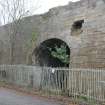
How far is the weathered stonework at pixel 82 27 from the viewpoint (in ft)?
57.5

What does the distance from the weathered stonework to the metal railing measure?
72.5 inches

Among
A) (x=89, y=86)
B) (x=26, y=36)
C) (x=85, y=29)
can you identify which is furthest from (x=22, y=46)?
(x=89, y=86)

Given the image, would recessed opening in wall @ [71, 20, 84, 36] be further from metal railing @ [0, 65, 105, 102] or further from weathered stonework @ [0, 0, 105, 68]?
metal railing @ [0, 65, 105, 102]

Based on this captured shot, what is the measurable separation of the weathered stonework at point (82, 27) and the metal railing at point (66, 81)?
6.05 feet

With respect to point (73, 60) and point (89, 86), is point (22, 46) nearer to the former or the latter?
point (73, 60)

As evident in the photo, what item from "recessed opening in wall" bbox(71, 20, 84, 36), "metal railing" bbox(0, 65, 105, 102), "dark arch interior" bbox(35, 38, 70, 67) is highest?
"recessed opening in wall" bbox(71, 20, 84, 36)

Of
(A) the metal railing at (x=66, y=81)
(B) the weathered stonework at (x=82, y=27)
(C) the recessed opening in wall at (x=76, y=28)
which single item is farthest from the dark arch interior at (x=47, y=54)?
(A) the metal railing at (x=66, y=81)

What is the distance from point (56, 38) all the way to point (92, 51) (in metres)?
4.04

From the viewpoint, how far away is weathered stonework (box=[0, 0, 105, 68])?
1753cm

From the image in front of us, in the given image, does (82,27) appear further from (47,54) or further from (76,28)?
(47,54)

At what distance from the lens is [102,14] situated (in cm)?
1748

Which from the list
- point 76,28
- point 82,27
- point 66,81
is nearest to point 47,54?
point 76,28

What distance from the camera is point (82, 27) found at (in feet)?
61.4

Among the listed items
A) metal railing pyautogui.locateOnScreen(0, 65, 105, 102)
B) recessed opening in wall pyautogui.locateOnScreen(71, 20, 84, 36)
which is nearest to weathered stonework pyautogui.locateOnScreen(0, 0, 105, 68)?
recessed opening in wall pyautogui.locateOnScreen(71, 20, 84, 36)
